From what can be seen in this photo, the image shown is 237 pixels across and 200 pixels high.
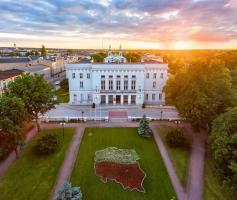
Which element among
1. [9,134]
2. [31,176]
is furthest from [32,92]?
[31,176]

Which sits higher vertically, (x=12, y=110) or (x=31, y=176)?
(x=12, y=110)

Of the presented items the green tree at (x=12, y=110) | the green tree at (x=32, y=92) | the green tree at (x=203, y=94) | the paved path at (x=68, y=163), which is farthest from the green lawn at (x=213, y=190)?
the green tree at (x=32, y=92)

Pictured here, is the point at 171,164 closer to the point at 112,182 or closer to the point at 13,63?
the point at 112,182

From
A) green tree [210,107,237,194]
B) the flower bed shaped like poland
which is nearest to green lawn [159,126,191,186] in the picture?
the flower bed shaped like poland

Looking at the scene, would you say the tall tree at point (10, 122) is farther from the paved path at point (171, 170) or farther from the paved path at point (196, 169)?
the paved path at point (196, 169)

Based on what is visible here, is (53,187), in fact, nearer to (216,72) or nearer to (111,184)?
(111,184)

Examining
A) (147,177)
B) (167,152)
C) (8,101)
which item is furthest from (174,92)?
(8,101)
